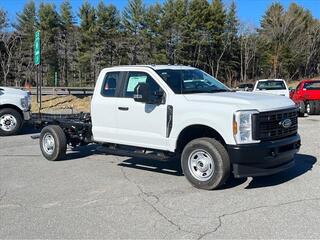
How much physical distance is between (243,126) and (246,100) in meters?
0.44

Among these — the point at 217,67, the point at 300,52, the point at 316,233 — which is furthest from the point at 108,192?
the point at 300,52

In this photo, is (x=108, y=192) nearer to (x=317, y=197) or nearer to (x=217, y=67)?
(x=317, y=197)

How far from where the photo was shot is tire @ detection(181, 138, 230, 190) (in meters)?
6.92

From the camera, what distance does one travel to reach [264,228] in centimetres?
530

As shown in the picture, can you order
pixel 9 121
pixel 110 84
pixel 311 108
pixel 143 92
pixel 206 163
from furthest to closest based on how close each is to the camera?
1. pixel 311 108
2. pixel 9 121
3. pixel 110 84
4. pixel 143 92
5. pixel 206 163

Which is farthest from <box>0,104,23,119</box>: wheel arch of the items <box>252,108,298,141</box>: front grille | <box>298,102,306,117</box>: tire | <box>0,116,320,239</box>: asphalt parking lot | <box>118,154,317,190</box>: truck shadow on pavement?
<box>298,102,306,117</box>: tire

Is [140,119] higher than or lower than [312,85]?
lower

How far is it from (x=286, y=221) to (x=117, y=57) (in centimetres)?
6293

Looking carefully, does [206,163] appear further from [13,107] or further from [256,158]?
[13,107]

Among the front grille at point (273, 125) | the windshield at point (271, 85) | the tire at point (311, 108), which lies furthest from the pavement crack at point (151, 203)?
the windshield at point (271, 85)

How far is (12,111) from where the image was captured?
14.4 m

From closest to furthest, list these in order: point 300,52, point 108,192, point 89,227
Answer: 1. point 89,227
2. point 108,192
3. point 300,52

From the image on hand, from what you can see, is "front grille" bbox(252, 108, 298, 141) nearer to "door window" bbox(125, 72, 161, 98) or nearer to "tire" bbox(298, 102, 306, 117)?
"door window" bbox(125, 72, 161, 98)

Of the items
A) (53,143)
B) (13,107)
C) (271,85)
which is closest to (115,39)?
(271,85)
